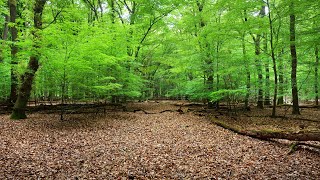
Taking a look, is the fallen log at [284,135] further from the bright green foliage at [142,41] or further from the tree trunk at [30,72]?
the tree trunk at [30,72]

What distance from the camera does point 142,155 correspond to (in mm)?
7008

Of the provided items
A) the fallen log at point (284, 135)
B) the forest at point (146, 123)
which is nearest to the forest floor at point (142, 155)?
the forest at point (146, 123)

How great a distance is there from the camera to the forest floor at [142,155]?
549 centimetres

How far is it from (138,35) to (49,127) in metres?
12.0

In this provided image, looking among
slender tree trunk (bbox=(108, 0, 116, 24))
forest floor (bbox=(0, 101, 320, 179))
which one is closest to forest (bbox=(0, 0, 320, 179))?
forest floor (bbox=(0, 101, 320, 179))

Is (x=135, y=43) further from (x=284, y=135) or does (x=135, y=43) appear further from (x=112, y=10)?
(x=284, y=135)

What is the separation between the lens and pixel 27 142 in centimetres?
805

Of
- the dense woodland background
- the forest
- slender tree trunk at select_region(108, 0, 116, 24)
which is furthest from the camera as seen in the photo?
slender tree trunk at select_region(108, 0, 116, 24)

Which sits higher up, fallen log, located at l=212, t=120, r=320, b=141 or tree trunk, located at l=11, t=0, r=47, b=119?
tree trunk, located at l=11, t=0, r=47, b=119

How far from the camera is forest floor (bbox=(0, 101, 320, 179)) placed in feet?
18.0

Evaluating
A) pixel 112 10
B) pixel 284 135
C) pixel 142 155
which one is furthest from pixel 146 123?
pixel 112 10

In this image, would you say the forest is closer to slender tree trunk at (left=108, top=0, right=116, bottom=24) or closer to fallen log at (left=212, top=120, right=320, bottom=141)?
fallen log at (left=212, top=120, right=320, bottom=141)

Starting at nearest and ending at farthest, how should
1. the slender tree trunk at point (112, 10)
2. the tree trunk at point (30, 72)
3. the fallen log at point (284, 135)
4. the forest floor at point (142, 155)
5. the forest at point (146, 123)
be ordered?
the forest floor at point (142, 155), the forest at point (146, 123), the fallen log at point (284, 135), the tree trunk at point (30, 72), the slender tree trunk at point (112, 10)

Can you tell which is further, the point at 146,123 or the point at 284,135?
the point at 146,123
